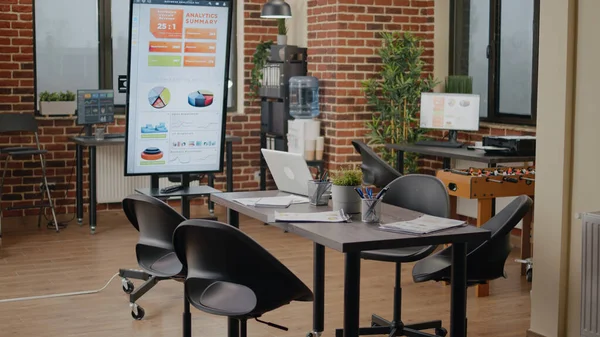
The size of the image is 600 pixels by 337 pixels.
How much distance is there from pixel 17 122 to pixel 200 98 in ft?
10.5

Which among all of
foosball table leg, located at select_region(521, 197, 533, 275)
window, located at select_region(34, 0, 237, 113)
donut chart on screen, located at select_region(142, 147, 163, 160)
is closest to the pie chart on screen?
donut chart on screen, located at select_region(142, 147, 163, 160)

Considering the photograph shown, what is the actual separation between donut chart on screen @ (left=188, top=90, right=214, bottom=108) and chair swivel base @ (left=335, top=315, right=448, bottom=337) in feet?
5.54

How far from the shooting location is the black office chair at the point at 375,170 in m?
7.04

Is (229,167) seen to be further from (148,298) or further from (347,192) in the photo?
(347,192)

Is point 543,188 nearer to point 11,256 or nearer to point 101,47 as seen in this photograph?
point 11,256

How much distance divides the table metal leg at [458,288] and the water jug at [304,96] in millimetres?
4801

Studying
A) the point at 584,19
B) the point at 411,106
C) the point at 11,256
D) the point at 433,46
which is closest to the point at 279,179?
the point at 584,19

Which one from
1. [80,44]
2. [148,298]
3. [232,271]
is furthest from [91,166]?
[232,271]

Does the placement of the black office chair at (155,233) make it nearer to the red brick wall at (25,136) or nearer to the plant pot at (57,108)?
the plant pot at (57,108)

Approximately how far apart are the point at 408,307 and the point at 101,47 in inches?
188

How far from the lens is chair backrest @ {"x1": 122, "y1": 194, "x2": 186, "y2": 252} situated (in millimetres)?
4129

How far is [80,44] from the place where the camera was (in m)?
8.84

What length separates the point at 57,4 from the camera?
8.70 metres

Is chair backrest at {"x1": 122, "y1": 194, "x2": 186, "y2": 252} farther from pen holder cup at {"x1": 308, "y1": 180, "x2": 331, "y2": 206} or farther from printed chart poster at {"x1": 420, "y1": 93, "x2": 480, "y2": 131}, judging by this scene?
printed chart poster at {"x1": 420, "y1": 93, "x2": 480, "y2": 131}
